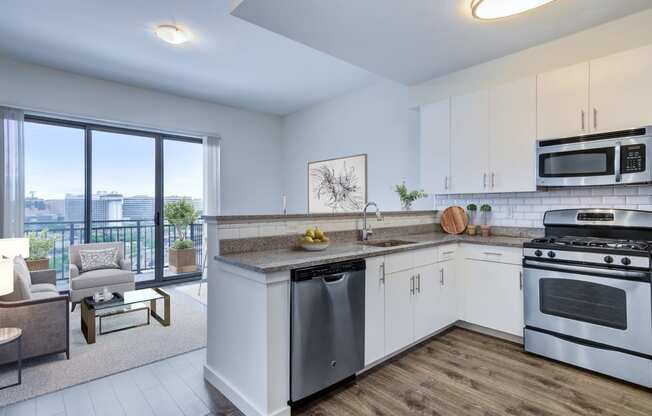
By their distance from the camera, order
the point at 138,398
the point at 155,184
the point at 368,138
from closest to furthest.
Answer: the point at 138,398 → the point at 368,138 → the point at 155,184

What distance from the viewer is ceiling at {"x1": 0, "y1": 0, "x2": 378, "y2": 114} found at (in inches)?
118

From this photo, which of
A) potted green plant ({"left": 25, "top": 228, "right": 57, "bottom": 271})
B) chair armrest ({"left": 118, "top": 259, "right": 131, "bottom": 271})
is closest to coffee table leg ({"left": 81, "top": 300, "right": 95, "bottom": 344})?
chair armrest ({"left": 118, "top": 259, "right": 131, "bottom": 271})

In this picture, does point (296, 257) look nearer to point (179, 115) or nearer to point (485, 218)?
point (485, 218)

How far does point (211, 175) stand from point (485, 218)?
4338 mm

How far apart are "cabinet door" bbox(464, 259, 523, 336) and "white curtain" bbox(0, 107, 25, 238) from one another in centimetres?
536

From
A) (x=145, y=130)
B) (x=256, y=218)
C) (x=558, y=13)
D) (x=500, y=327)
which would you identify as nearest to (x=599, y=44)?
(x=558, y=13)

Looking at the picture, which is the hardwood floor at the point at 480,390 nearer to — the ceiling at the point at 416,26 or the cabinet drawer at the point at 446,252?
the cabinet drawer at the point at 446,252

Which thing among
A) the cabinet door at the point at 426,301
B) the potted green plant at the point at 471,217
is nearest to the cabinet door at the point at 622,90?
the potted green plant at the point at 471,217

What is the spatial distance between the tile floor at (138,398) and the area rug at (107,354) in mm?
121

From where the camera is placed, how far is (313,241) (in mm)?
2461

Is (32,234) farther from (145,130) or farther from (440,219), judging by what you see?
(440,219)

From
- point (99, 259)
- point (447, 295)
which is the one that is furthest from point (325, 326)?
point (99, 259)

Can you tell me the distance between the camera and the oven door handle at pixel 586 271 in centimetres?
224

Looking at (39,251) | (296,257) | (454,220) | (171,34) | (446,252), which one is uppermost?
(171,34)
